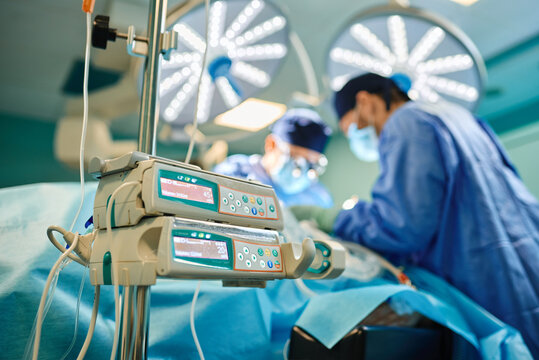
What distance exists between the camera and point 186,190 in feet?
2.14

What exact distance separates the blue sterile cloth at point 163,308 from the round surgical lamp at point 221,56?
68 centimetres

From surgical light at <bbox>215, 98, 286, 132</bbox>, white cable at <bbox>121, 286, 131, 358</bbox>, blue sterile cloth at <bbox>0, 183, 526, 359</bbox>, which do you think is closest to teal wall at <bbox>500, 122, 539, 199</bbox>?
blue sterile cloth at <bbox>0, 183, 526, 359</bbox>

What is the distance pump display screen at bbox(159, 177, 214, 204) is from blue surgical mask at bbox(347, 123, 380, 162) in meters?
1.34

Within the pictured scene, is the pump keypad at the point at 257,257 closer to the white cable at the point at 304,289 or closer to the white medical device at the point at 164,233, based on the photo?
the white medical device at the point at 164,233

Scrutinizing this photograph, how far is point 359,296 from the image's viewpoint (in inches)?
40.0

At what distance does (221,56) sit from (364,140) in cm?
75

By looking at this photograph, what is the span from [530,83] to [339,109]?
1.94 meters

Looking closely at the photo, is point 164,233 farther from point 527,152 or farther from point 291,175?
point 527,152

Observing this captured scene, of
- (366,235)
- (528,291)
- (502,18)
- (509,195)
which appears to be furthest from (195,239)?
(502,18)

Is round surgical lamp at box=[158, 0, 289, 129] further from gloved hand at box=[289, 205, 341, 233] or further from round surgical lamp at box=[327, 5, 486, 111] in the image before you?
gloved hand at box=[289, 205, 341, 233]

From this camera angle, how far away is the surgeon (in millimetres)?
1227

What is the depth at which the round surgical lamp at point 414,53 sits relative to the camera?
1.70 m

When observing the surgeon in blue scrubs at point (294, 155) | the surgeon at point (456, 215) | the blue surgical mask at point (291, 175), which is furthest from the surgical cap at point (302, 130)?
the surgeon at point (456, 215)

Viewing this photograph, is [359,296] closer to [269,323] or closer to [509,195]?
[269,323]
